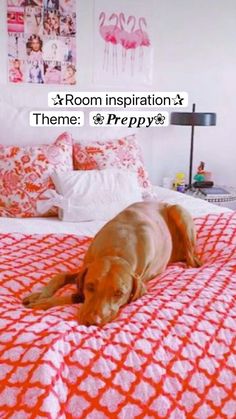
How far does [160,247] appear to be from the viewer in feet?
5.31

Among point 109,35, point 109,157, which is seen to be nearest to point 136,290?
point 109,157

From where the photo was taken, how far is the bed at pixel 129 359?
991mm

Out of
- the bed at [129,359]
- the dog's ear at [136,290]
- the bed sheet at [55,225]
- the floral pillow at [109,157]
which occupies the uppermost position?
the floral pillow at [109,157]

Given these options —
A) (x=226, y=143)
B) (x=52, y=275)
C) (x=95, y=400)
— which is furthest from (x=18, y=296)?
(x=226, y=143)

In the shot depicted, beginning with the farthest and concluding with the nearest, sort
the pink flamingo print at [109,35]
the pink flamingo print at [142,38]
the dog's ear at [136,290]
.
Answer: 1. the pink flamingo print at [142,38]
2. the pink flamingo print at [109,35]
3. the dog's ear at [136,290]

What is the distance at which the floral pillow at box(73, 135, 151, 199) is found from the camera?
2766 millimetres

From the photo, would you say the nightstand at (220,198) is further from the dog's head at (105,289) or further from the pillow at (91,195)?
the dog's head at (105,289)

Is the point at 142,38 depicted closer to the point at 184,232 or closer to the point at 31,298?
the point at 184,232

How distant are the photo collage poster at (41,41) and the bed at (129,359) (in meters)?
2.04

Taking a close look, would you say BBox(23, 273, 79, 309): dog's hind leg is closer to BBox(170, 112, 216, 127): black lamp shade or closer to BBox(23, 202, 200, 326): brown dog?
BBox(23, 202, 200, 326): brown dog

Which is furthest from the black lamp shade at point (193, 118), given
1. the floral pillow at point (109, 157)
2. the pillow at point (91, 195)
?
the pillow at point (91, 195)

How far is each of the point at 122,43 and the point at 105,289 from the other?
2449 millimetres

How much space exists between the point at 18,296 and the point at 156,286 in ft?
1.26

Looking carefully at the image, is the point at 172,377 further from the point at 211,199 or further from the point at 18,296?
the point at 211,199
